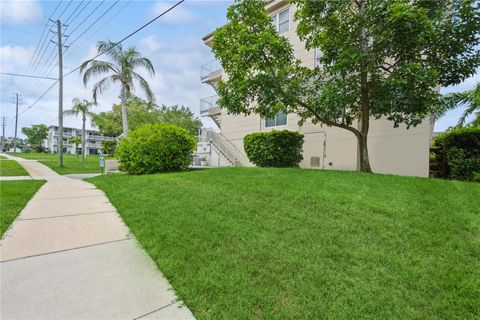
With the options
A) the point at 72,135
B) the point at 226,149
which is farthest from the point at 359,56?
the point at 72,135

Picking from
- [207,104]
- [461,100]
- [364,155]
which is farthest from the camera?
[207,104]

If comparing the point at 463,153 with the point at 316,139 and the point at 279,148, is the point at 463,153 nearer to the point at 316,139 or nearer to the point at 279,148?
the point at 316,139

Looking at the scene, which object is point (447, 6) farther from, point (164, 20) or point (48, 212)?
point (48, 212)

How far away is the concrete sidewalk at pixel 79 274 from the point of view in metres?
2.19

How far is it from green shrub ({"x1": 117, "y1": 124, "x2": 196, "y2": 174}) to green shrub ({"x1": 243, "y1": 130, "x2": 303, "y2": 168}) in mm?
3061

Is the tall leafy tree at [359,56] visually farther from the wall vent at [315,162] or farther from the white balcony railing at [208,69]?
the white balcony railing at [208,69]

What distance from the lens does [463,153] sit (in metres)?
6.91

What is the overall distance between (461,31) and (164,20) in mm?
7731

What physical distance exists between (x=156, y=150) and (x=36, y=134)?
71.2 m

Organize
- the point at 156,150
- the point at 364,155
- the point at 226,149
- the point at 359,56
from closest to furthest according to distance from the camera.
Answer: the point at 359,56 → the point at 364,155 → the point at 156,150 → the point at 226,149

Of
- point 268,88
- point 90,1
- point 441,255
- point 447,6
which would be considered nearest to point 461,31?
point 447,6

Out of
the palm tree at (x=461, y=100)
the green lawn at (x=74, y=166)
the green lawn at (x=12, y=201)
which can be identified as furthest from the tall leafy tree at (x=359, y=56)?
the green lawn at (x=74, y=166)

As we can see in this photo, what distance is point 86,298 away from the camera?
235cm

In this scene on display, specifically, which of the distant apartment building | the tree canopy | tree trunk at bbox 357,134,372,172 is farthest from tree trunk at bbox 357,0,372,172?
the distant apartment building
